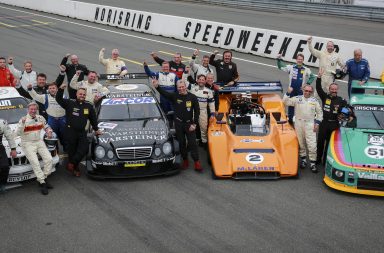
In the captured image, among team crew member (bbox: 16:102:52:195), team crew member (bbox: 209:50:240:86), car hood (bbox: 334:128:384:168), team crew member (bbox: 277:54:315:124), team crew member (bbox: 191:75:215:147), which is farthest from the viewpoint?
team crew member (bbox: 209:50:240:86)

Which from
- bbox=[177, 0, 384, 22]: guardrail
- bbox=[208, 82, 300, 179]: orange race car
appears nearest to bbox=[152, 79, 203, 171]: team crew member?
bbox=[208, 82, 300, 179]: orange race car

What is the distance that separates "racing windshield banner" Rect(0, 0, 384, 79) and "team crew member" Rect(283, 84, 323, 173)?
9274 millimetres

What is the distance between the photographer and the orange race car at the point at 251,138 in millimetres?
10258

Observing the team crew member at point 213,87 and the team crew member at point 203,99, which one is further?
the team crew member at point 213,87

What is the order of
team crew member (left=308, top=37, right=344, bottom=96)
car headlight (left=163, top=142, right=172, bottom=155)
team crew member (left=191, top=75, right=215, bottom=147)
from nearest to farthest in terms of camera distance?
1. car headlight (left=163, top=142, right=172, bottom=155)
2. team crew member (left=191, top=75, right=215, bottom=147)
3. team crew member (left=308, top=37, right=344, bottom=96)

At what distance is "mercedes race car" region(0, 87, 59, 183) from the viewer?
9836 mm

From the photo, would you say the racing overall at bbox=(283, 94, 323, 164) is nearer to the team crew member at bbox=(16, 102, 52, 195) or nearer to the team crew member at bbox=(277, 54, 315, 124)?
the team crew member at bbox=(277, 54, 315, 124)

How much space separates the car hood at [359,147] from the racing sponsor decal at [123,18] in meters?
20.3

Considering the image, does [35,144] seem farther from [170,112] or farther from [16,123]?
[170,112]

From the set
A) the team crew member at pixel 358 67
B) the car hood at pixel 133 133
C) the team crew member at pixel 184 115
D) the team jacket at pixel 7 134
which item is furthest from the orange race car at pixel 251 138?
the team jacket at pixel 7 134

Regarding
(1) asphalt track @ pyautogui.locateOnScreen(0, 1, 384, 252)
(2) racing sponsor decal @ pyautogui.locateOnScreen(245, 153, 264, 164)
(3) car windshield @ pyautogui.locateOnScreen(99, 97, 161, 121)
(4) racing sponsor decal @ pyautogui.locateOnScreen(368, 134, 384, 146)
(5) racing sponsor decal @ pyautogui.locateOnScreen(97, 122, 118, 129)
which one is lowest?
(1) asphalt track @ pyautogui.locateOnScreen(0, 1, 384, 252)

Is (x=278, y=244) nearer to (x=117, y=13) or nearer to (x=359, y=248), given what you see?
(x=359, y=248)

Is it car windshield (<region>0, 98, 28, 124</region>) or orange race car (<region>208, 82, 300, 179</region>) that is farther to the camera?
car windshield (<region>0, 98, 28, 124</region>)

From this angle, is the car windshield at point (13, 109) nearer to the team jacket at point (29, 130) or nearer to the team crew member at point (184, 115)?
the team jacket at point (29, 130)
